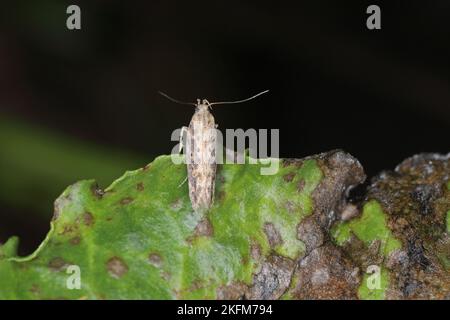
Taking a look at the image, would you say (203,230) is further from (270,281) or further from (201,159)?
(201,159)

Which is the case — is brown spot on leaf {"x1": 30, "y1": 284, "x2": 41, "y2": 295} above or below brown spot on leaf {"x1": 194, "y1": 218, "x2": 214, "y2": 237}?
below

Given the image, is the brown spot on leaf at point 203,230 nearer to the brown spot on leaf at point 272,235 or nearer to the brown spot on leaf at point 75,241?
the brown spot on leaf at point 272,235

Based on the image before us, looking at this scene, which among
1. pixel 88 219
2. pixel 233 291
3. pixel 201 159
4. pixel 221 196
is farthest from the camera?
pixel 201 159

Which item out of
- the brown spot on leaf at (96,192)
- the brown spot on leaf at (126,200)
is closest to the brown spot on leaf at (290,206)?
the brown spot on leaf at (126,200)

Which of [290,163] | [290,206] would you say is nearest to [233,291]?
[290,206]

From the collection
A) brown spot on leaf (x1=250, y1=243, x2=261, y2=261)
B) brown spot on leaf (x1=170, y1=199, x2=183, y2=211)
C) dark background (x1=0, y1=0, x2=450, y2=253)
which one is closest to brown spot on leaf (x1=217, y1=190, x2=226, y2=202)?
brown spot on leaf (x1=170, y1=199, x2=183, y2=211)

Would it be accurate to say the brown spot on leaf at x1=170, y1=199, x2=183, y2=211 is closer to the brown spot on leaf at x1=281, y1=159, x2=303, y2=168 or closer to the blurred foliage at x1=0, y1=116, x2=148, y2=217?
the brown spot on leaf at x1=281, y1=159, x2=303, y2=168
